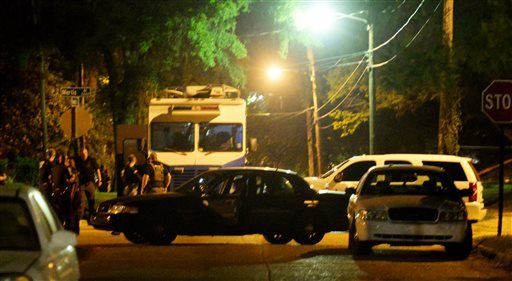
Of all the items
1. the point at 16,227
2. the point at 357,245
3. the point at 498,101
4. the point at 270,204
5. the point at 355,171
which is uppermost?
the point at 498,101

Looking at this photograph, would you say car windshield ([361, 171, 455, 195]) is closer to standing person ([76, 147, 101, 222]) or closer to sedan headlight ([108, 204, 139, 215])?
sedan headlight ([108, 204, 139, 215])

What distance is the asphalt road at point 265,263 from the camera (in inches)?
514

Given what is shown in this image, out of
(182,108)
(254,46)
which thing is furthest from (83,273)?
(254,46)

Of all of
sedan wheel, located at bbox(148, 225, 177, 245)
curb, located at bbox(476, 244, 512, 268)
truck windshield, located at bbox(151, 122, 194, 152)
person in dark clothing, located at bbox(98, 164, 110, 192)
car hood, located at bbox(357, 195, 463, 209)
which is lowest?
person in dark clothing, located at bbox(98, 164, 110, 192)

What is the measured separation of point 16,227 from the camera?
7578mm

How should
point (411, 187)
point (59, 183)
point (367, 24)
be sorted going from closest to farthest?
1. point (411, 187)
2. point (59, 183)
3. point (367, 24)

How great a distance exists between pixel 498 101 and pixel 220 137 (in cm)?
805

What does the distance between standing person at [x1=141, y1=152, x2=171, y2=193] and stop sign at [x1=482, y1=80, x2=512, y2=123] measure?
297 inches

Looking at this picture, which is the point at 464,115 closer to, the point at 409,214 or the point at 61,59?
the point at 61,59

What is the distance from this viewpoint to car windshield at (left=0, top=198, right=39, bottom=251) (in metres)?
7.41

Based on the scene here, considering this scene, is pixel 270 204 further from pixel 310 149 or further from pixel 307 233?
pixel 310 149

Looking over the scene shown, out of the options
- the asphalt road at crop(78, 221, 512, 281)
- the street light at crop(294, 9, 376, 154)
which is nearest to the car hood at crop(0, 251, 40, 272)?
the asphalt road at crop(78, 221, 512, 281)

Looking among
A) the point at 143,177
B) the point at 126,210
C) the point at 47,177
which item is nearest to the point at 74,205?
the point at 47,177

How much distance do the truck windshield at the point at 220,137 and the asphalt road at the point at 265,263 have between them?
5921 millimetres
